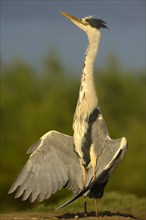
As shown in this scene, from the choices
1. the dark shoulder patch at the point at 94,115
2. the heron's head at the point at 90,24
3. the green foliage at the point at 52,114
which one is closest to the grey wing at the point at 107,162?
the dark shoulder patch at the point at 94,115

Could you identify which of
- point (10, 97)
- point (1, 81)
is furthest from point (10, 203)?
point (1, 81)

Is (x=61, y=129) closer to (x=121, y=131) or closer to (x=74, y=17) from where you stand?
(x=121, y=131)

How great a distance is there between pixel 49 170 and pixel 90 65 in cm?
146

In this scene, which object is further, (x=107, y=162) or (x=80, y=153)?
(x=80, y=153)

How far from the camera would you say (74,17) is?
10.5 meters

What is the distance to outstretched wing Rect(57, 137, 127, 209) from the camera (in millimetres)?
9562

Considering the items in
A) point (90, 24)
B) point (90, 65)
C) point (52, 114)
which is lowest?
point (52, 114)

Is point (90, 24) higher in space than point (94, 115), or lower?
higher

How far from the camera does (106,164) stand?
9.82 metres

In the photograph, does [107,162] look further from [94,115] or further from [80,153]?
[94,115]

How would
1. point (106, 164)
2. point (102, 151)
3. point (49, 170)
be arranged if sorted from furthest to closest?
point (49, 170) < point (102, 151) < point (106, 164)

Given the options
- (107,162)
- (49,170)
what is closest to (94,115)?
(107,162)

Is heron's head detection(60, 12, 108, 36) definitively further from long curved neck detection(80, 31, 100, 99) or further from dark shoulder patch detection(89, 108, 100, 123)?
dark shoulder patch detection(89, 108, 100, 123)

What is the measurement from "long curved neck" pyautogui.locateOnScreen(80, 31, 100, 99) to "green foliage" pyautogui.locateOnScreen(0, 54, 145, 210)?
8.94 m
